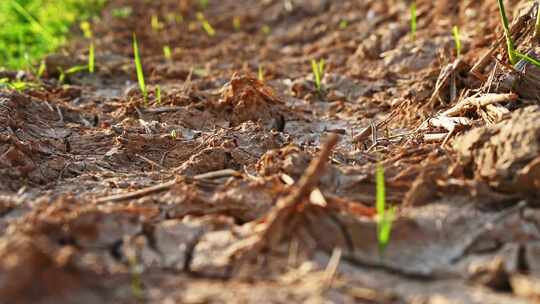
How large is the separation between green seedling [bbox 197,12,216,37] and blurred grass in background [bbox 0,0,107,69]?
1.13 m

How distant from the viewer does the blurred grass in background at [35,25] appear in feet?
15.8

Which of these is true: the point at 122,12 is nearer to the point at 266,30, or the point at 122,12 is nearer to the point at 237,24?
the point at 237,24

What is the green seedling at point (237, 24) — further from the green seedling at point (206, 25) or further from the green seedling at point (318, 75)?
the green seedling at point (318, 75)

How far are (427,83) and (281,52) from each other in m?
1.87

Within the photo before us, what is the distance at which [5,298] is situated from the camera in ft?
4.30

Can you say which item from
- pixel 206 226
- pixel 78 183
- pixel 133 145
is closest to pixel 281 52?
pixel 133 145

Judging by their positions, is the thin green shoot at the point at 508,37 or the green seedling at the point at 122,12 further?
the green seedling at the point at 122,12

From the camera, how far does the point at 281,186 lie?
187 cm

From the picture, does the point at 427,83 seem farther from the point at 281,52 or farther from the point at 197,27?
the point at 197,27

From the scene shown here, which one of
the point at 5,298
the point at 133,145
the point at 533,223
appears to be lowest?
the point at 533,223

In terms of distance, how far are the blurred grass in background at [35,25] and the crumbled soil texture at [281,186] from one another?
3.59ft

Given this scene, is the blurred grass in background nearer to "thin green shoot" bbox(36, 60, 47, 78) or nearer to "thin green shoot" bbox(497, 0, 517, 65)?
"thin green shoot" bbox(36, 60, 47, 78)

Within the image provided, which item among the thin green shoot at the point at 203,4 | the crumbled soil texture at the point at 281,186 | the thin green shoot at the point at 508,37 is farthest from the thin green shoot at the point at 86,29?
the thin green shoot at the point at 508,37

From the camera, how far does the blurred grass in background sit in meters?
4.82
